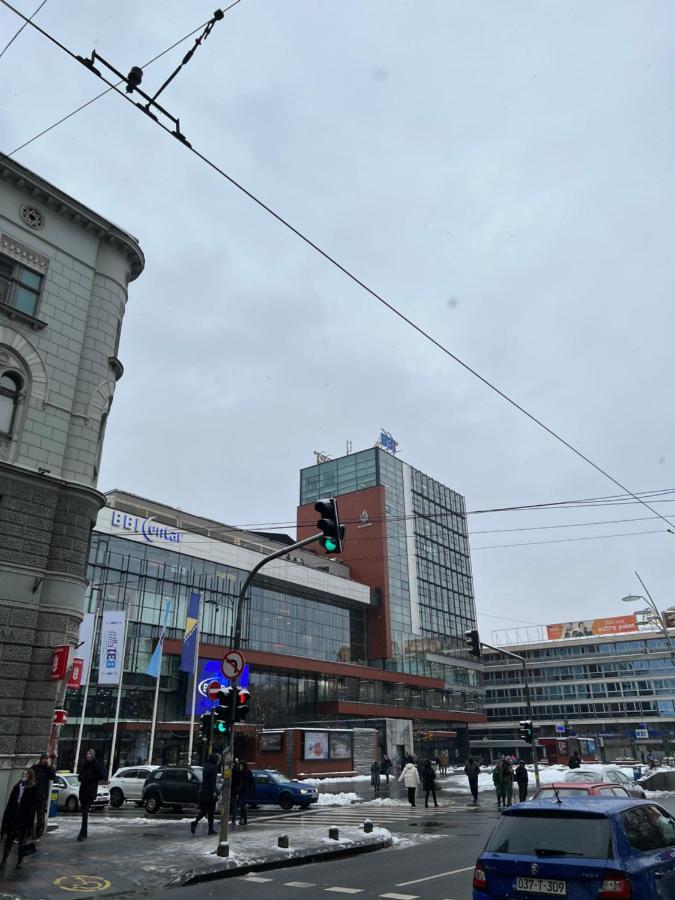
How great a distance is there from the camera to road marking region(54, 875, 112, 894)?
10.7 meters

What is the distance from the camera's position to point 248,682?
61.9m

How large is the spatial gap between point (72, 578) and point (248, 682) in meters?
48.0

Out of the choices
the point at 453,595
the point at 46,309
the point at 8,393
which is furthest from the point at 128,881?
the point at 453,595

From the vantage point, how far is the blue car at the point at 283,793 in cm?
2634

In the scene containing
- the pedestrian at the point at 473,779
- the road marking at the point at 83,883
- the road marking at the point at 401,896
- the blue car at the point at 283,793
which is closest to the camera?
the road marking at the point at 401,896

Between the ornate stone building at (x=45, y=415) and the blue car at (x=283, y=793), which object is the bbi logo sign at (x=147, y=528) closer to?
the blue car at (x=283, y=793)

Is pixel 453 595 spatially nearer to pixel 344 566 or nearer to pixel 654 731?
pixel 344 566

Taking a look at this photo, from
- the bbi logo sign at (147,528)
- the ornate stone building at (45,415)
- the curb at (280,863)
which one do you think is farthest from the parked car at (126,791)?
the bbi logo sign at (147,528)

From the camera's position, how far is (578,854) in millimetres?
6066

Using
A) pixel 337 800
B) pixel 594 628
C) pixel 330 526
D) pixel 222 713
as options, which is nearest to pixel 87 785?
pixel 222 713

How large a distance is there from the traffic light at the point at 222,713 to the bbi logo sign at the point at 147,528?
45283 millimetres

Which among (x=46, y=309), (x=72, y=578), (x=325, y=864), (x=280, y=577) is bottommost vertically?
(x=325, y=864)

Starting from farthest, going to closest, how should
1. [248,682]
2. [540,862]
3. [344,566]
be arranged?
1. [344,566]
2. [248,682]
3. [540,862]

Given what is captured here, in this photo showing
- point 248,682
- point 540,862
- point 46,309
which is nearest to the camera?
point 540,862
